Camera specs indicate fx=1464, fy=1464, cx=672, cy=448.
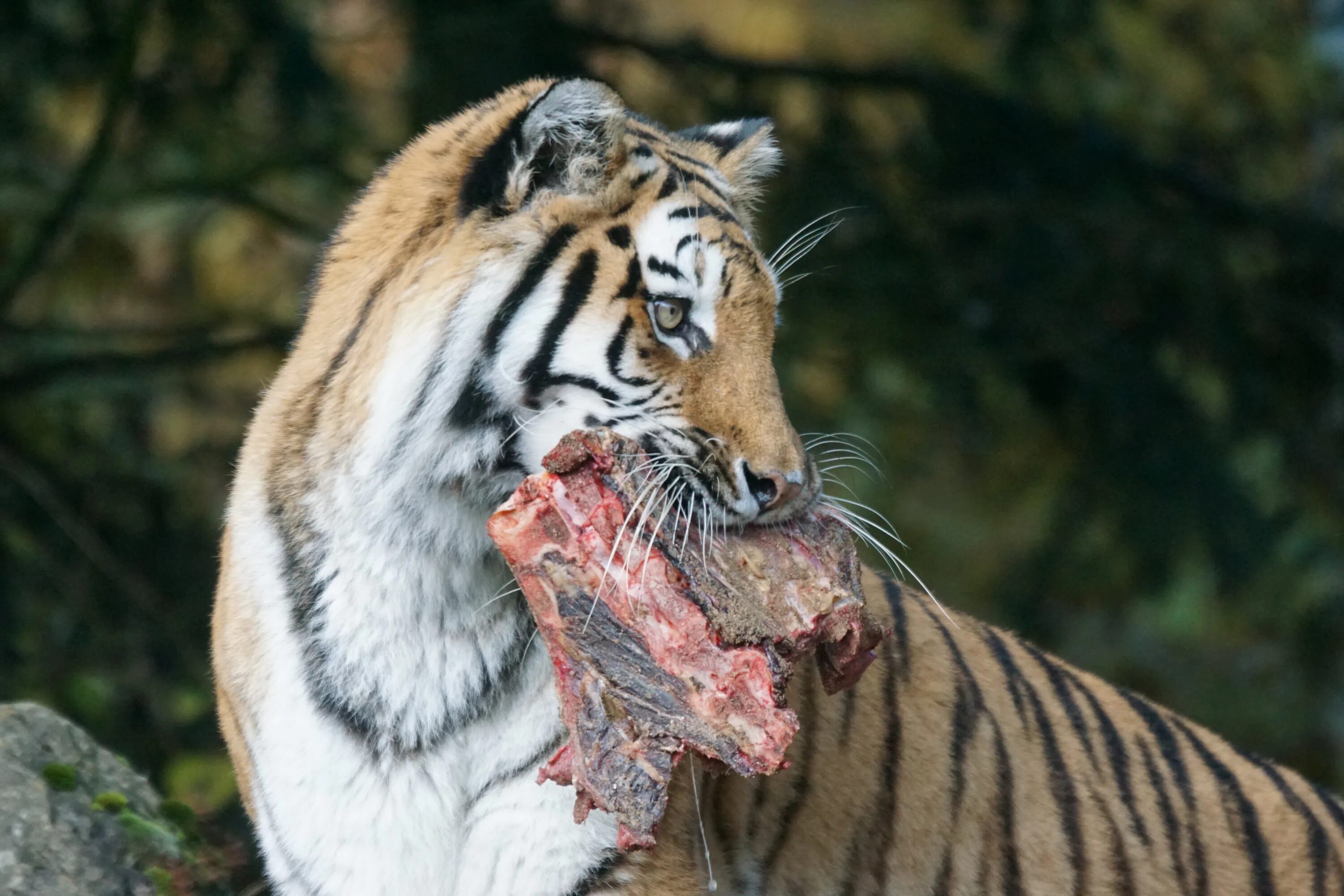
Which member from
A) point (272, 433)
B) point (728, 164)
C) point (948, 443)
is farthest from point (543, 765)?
point (948, 443)

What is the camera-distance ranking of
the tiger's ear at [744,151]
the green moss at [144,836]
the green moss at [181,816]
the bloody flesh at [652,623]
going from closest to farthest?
the bloody flesh at [652,623] < the tiger's ear at [744,151] < the green moss at [144,836] < the green moss at [181,816]

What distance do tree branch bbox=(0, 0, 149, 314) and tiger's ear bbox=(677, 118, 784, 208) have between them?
6.91 ft

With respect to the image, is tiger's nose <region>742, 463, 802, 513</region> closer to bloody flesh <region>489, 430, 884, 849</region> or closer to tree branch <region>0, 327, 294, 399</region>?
bloody flesh <region>489, 430, 884, 849</region>

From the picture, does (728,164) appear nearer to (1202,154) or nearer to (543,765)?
(543,765)

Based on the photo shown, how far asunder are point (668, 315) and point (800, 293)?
3414mm

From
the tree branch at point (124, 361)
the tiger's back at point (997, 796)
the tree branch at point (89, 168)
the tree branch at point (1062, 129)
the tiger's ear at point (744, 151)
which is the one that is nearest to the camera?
the tiger's back at point (997, 796)

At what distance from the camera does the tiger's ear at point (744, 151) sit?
3.08 m

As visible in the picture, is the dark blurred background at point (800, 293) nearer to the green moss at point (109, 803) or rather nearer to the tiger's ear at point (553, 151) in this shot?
the green moss at point (109, 803)

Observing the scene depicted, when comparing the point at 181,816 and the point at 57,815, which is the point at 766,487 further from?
the point at 181,816

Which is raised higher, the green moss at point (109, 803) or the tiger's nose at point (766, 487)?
the tiger's nose at point (766, 487)

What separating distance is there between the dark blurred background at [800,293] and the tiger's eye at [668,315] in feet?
8.36

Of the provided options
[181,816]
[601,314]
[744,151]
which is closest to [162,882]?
[181,816]

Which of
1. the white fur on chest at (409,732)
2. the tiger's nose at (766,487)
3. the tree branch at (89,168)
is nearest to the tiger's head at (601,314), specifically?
the tiger's nose at (766,487)

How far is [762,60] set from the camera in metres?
6.23
